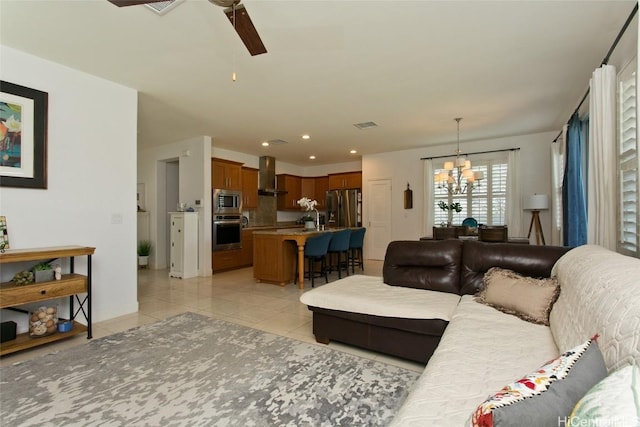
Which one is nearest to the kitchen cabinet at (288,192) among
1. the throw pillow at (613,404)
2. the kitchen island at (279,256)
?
the kitchen island at (279,256)

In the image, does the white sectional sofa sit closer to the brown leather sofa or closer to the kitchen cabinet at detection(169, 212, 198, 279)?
the brown leather sofa

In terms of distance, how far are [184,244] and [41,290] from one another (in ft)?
10.2

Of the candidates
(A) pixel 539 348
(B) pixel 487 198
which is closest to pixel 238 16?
(A) pixel 539 348

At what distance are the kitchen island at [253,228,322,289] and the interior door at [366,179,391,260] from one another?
113 inches

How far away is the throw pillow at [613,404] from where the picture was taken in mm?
598

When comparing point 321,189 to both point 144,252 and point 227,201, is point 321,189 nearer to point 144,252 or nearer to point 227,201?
point 227,201

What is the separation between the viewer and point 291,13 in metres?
2.24

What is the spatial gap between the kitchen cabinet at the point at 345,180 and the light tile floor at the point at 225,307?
2968mm

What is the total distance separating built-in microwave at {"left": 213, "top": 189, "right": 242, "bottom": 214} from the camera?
6.12 m

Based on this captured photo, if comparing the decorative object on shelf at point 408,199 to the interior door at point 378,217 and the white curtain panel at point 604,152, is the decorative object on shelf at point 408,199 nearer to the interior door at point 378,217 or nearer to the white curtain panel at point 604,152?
the interior door at point 378,217

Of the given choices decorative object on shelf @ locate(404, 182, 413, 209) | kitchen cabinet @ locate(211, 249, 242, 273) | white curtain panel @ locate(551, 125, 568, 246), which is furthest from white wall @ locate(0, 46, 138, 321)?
white curtain panel @ locate(551, 125, 568, 246)

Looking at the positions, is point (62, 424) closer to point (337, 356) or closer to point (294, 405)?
point (294, 405)

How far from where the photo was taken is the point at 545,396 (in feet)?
2.46

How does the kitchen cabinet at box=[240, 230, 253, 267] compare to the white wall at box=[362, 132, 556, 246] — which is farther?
the kitchen cabinet at box=[240, 230, 253, 267]
